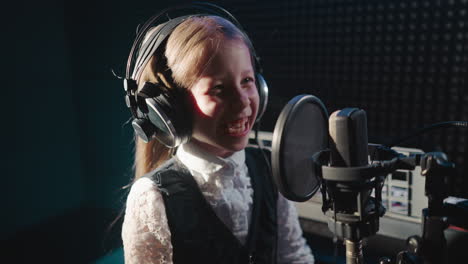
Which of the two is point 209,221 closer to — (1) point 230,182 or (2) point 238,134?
(1) point 230,182

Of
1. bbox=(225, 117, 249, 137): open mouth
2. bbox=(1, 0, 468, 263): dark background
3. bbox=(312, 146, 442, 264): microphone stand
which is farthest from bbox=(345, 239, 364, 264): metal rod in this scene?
bbox=(1, 0, 468, 263): dark background

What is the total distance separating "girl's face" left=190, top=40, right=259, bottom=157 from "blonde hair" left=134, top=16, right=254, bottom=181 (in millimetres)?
19

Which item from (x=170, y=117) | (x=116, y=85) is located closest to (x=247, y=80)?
(x=170, y=117)

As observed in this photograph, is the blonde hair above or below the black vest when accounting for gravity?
above

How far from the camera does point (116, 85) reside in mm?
2355

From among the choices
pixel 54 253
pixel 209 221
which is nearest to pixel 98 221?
pixel 54 253

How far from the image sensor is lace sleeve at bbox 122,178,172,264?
820 millimetres

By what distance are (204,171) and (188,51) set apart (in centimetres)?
29

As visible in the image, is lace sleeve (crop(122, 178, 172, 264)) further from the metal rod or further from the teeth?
the metal rod

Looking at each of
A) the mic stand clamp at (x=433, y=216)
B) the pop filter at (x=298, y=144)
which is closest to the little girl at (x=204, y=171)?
the pop filter at (x=298, y=144)

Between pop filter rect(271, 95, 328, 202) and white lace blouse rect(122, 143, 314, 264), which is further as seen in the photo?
white lace blouse rect(122, 143, 314, 264)

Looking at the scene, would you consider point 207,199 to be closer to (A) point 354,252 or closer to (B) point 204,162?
(B) point 204,162

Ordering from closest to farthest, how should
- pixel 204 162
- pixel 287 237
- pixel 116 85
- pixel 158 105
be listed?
pixel 158 105, pixel 204 162, pixel 287 237, pixel 116 85

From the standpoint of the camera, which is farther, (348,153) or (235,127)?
(235,127)
